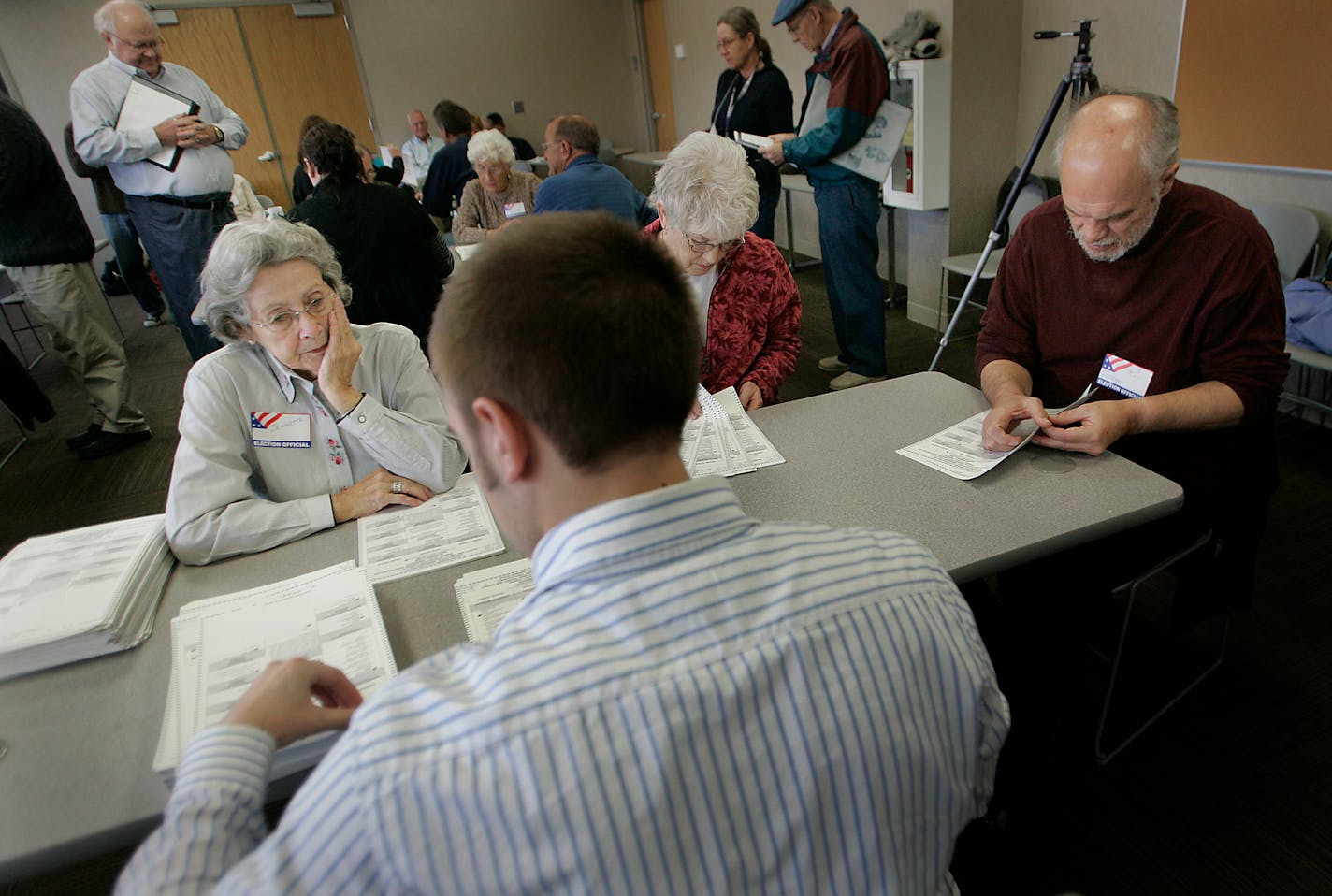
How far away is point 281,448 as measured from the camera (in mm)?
1539

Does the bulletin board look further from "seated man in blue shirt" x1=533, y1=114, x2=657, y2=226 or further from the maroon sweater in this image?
"seated man in blue shirt" x1=533, y1=114, x2=657, y2=226

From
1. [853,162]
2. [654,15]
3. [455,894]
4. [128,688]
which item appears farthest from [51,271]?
[654,15]

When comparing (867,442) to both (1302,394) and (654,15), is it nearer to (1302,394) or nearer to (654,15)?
(1302,394)

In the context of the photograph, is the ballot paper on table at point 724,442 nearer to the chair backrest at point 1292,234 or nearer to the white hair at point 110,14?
the chair backrest at point 1292,234

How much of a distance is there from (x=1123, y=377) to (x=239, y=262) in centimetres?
184

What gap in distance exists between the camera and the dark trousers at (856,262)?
12.0ft

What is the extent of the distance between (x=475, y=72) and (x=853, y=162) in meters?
6.28

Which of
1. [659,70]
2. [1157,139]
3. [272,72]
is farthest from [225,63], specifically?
[1157,139]

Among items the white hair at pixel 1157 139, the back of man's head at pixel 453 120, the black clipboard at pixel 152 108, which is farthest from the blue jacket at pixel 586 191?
the white hair at pixel 1157 139

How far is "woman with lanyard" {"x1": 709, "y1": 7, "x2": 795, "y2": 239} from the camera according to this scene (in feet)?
13.4

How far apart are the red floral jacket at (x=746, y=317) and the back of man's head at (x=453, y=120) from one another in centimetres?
336

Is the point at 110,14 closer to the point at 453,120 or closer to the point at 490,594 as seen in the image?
the point at 453,120

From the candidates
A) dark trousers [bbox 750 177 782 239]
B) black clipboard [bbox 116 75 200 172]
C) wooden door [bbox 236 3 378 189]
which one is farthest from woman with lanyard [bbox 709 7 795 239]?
wooden door [bbox 236 3 378 189]

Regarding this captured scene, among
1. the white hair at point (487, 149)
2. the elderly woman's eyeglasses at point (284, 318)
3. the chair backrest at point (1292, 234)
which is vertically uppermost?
the white hair at point (487, 149)
